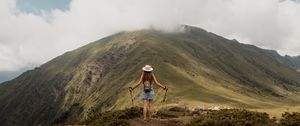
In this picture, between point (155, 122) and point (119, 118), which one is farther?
point (119, 118)

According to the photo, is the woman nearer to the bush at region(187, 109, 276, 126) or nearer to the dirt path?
the dirt path

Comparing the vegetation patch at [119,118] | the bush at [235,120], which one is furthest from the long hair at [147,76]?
the bush at [235,120]

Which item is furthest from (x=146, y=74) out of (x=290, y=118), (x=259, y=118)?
(x=290, y=118)

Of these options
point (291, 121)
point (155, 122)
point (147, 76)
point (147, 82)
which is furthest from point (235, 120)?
point (147, 76)

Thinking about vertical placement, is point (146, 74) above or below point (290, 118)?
above

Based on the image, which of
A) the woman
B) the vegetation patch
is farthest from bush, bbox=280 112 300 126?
the vegetation patch

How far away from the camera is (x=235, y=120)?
35594mm

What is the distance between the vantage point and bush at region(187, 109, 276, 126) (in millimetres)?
35309

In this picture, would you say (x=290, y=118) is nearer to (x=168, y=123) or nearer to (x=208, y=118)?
(x=208, y=118)

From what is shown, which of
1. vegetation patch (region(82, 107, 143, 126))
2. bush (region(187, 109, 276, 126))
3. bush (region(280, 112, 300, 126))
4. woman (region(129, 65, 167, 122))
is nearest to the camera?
bush (region(280, 112, 300, 126))

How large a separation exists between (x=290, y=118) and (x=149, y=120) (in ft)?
37.5

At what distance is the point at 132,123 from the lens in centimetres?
3734

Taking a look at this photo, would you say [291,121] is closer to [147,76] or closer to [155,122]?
[155,122]

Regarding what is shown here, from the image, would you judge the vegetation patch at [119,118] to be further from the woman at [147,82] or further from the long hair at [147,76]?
the long hair at [147,76]
